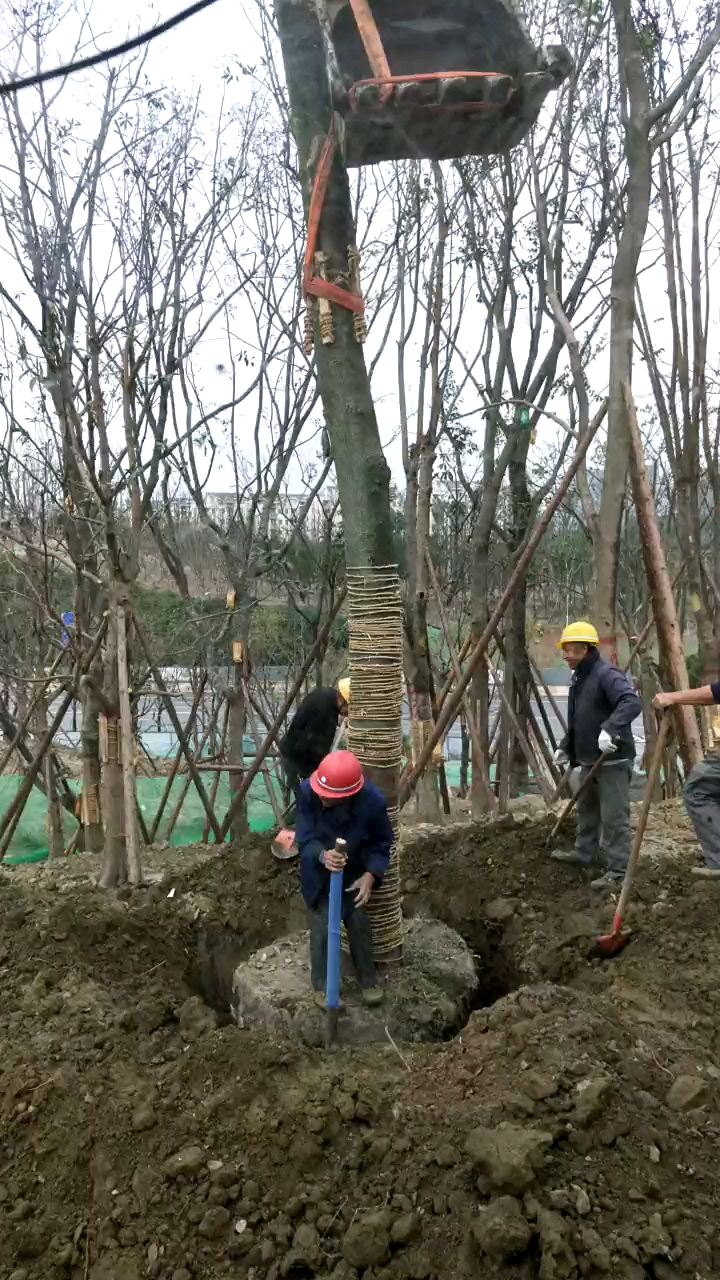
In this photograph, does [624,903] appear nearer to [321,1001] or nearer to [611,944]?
[611,944]

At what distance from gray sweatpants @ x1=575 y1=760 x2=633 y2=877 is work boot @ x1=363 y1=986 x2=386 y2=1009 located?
1.89 metres

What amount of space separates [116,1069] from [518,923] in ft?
7.03

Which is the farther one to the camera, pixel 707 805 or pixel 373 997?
pixel 707 805

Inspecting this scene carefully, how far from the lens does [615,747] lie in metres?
4.47

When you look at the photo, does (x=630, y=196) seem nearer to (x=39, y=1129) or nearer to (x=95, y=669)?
(x=95, y=669)

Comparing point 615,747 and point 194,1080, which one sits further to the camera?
point 615,747

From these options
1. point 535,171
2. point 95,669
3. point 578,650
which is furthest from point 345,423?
point 535,171

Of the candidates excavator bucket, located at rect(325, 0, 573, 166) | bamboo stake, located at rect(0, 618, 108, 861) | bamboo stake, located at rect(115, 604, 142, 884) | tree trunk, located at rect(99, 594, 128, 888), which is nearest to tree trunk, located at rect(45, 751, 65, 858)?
bamboo stake, located at rect(0, 618, 108, 861)

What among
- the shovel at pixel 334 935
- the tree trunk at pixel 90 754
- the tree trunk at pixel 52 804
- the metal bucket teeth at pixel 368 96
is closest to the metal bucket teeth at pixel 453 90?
the metal bucket teeth at pixel 368 96

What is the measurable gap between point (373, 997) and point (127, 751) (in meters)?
1.88

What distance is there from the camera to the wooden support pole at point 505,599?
4.48 metres

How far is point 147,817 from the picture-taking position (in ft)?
28.4

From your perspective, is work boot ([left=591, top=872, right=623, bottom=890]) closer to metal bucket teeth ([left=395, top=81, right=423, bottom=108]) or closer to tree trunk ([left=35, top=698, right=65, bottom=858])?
metal bucket teeth ([left=395, top=81, right=423, bottom=108])

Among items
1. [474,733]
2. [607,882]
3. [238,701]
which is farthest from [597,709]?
[238,701]
